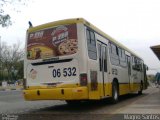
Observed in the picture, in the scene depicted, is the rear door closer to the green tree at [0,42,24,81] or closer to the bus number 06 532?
the bus number 06 532

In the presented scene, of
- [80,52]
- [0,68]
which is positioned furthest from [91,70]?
[0,68]

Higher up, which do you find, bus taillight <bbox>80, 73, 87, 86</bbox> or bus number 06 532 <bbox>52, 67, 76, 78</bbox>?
bus number 06 532 <bbox>52, 67, 76, 78</bbox>

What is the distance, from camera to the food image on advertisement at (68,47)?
14.8m

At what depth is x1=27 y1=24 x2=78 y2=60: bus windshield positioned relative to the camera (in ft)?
49.0

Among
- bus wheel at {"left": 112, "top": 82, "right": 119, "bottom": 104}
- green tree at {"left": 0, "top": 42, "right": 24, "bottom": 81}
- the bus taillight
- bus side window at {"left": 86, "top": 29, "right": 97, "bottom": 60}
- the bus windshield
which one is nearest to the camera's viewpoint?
the bus taillight

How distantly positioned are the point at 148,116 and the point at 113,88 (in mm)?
5555

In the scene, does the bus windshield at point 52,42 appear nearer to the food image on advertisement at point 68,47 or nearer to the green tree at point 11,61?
the food image on advertisement at point 68,47

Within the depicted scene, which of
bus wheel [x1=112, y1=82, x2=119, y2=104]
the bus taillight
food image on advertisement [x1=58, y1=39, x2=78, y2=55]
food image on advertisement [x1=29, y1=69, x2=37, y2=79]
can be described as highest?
food image on advertisement [x1=58, y1=39, x2=78, y2=55]

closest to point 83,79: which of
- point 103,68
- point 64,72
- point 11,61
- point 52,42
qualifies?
point 64,72

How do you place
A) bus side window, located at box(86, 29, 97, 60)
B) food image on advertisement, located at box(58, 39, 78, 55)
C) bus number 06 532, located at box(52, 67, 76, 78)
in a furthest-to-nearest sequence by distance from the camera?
1. bus side window, located at box(86, 29, 97, 60)
2. food image on advertisement, located at box(58, 39, 78, 55)
3. bus number 06 532, located at box(52, 67, 76, 78)

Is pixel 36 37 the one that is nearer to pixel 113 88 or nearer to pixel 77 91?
pixel 77 91

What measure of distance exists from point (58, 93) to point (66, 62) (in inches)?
45.3

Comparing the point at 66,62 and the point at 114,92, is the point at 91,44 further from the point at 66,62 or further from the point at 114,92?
the point at 114,92

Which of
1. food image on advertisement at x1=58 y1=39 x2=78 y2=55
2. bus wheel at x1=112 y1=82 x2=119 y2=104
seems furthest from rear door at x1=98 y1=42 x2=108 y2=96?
food image on advertisement at x1=58 y1=39 x2=78 y2=55
